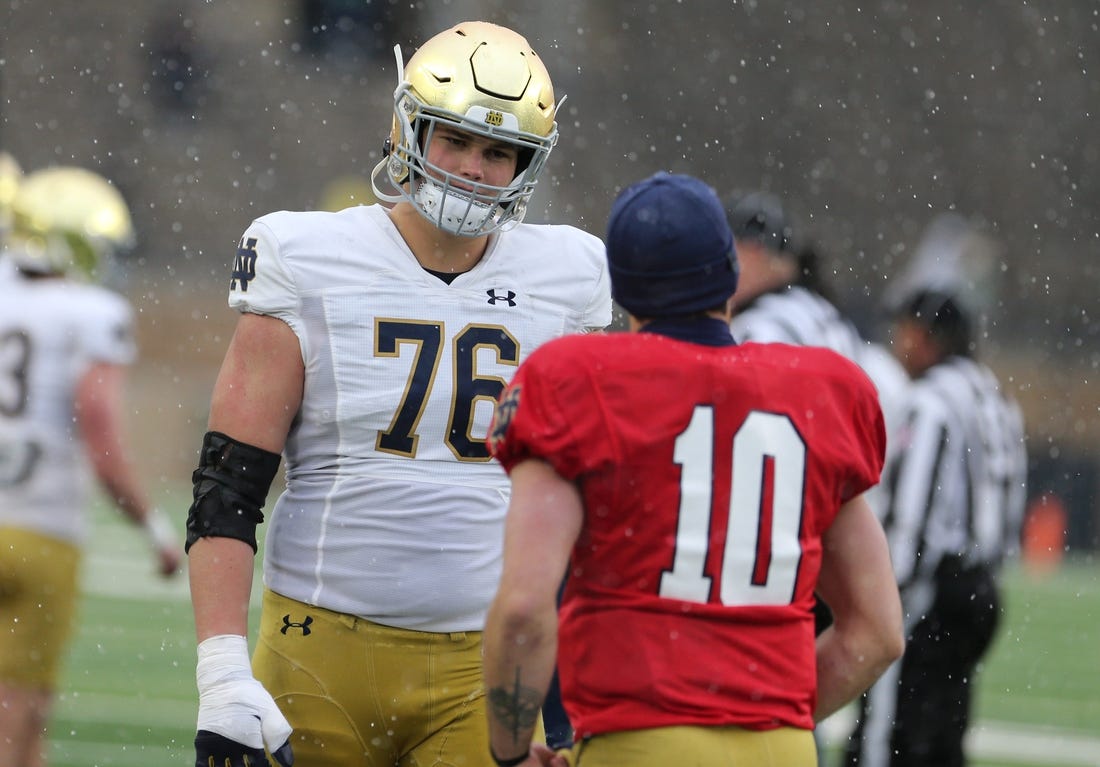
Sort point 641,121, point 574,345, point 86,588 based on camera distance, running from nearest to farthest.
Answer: point 574,345 → point 86,588 → point 641,121

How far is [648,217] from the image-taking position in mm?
2516

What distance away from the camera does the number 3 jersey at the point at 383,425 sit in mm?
3004

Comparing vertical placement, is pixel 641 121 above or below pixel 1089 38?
below

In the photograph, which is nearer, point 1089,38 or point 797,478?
point 797,478

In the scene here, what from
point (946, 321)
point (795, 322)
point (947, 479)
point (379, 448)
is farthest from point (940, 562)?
point (379, 448)

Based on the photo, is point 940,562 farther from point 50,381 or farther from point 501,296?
point 501,296

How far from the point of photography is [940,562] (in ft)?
19.2

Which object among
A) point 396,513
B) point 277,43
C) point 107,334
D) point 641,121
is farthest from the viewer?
point 277,43

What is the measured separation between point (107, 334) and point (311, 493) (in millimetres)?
2814

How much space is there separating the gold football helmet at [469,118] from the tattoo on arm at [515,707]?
0.96 metres

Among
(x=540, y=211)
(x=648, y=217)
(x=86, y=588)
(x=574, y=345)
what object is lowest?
(x=86, y=588)

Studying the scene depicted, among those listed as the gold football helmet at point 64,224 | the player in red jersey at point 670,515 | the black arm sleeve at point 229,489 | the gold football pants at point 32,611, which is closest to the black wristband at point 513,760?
the player in red jersey at point 670,515

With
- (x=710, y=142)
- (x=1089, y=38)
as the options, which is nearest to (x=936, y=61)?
(x=1089, y=38)

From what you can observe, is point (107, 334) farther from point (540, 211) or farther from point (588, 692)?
point (540, 211)
